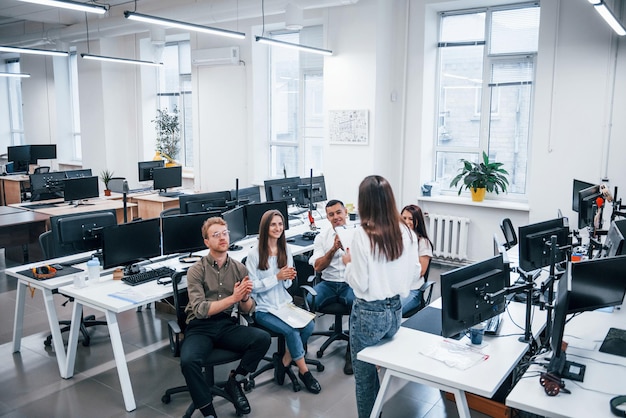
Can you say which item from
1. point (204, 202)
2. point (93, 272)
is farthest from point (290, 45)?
point (93, 272)

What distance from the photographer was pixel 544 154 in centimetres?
619

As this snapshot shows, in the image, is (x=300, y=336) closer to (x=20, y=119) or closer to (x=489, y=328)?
(x=489, y=328)

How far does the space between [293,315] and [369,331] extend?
1091 mm

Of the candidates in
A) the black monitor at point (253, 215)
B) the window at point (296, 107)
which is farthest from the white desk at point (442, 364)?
the window at point (296, 107)

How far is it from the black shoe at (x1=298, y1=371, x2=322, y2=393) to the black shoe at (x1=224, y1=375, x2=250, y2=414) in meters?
0.50

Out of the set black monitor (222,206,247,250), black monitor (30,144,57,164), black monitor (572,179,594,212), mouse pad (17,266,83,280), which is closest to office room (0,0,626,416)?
black monitor (572,179,594,212)

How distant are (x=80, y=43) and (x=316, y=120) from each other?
18.9 ft

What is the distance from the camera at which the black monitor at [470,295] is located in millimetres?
2764

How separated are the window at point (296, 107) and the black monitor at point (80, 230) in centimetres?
419

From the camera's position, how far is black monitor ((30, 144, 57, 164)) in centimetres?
1158

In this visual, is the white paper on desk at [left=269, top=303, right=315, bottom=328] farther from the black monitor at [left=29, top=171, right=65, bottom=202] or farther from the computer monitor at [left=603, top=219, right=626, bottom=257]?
the black monitor at [left=29, top=171, right=65, bottom=202]

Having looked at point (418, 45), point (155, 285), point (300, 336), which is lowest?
point (300, 336)

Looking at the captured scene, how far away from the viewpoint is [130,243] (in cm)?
427

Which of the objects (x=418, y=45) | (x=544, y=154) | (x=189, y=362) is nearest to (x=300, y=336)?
(x=189, y=362)
